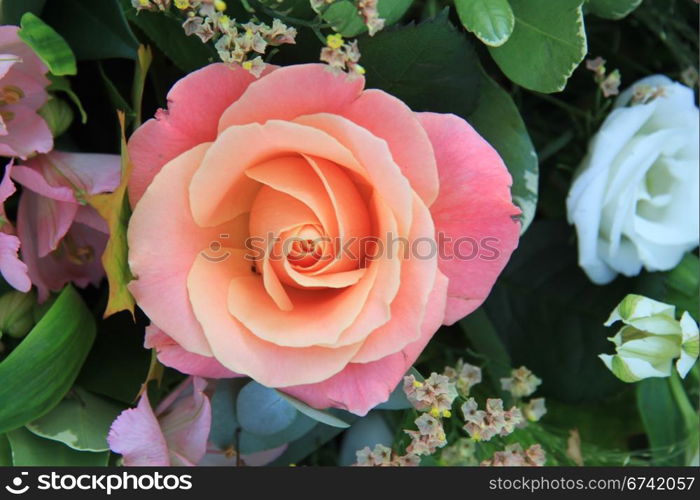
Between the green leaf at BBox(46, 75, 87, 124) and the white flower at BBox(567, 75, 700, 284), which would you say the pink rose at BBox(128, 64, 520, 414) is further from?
the white flower at BBox(567, 75, 700, 284)

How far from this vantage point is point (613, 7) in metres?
0.51

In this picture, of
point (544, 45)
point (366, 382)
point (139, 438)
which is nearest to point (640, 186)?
point (544, 45)

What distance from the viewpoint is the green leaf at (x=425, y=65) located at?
1.47 ft

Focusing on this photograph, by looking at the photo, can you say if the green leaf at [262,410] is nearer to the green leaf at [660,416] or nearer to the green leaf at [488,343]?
the green leaf at [488,343]

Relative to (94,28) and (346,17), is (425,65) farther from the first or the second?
(94,28)

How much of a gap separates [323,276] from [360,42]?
140 mm

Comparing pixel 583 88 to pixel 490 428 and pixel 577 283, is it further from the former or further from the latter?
pixel 490 428

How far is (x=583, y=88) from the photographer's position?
26.4 inches

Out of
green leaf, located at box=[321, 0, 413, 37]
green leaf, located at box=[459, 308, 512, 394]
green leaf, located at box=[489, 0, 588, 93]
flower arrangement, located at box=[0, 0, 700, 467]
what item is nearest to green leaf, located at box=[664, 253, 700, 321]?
flower arrangement, located at box=[0, 0, 700, 467]

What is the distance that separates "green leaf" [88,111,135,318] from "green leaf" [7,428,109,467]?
0.44 ft

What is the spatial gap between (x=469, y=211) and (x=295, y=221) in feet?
0.30

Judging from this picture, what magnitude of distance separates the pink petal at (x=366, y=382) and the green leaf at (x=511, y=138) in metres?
0.13
